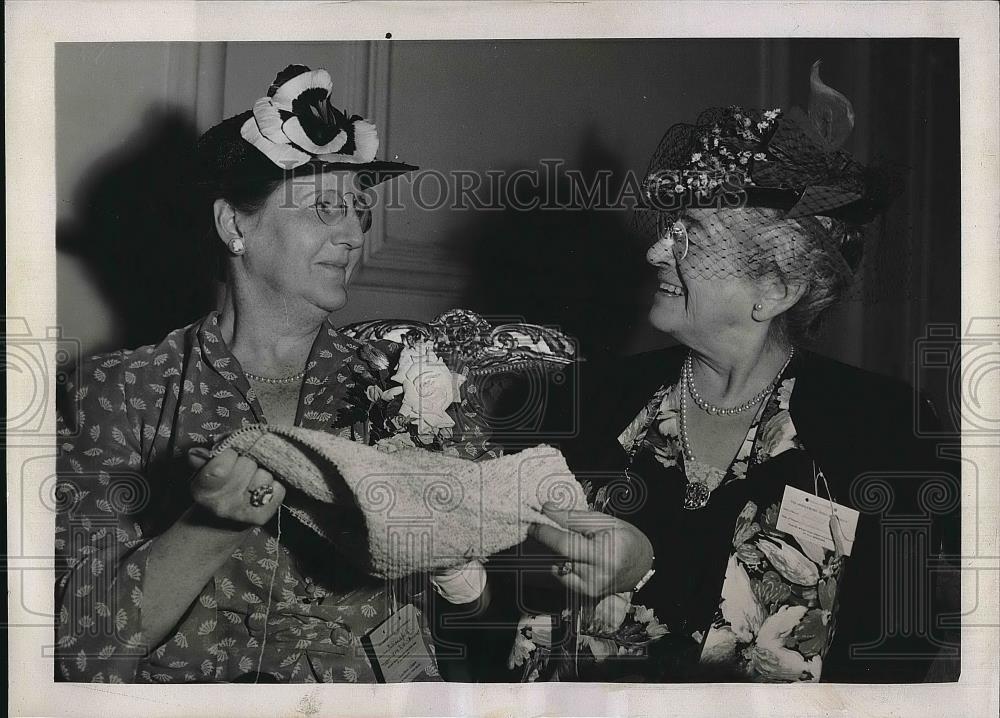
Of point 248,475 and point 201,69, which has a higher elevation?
point 201,69

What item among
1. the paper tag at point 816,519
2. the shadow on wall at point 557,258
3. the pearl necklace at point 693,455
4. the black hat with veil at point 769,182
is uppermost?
the black hat with veil at point 769,182


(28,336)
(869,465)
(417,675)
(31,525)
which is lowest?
(417,675)

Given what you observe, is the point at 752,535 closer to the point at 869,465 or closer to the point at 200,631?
the point at 869,465

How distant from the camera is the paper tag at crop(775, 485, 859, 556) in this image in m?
1.28

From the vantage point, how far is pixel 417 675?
131cm

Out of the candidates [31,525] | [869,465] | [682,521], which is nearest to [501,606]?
[682,521]

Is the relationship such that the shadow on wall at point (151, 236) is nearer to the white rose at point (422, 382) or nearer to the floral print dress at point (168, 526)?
the floral print dress at point (168, 526)

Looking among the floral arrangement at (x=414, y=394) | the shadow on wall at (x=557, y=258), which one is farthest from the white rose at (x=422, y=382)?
the shadow on wall at (x=557, y=258)

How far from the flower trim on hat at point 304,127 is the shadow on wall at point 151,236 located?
0.11 m

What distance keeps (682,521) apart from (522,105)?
660 mm

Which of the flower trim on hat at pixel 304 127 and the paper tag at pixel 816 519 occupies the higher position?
the flower trim on hat at pixel 304 127

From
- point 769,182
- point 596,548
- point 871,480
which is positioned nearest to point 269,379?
point 596,548

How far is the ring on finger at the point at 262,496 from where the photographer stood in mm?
1262

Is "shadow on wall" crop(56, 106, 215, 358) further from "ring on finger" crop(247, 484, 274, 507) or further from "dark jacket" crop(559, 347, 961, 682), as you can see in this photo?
"dark jacket" crop(559, 347, 961, 682)
